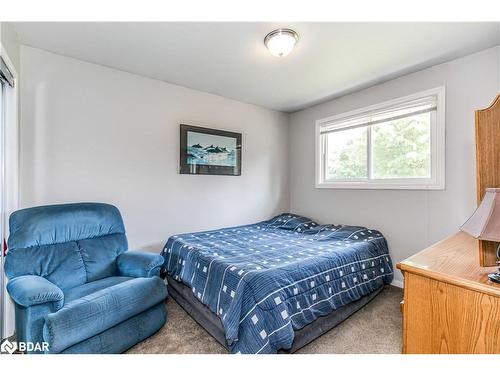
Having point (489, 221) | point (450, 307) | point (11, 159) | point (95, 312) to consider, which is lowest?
point (95, 312)

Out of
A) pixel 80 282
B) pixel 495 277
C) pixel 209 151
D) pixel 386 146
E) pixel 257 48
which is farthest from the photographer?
pixel 209 151

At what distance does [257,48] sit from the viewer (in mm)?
2129

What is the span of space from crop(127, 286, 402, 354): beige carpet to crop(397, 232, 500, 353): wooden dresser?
2.46 ft

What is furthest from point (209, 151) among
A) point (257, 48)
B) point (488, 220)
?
point (488, 220)

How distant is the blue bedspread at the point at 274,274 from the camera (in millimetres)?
1498

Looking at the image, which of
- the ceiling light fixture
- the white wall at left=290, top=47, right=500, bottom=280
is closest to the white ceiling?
Answer: the ceiling light fixture

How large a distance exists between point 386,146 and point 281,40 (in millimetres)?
1849

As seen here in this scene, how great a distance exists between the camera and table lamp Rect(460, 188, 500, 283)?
966mm

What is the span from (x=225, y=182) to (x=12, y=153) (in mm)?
2158

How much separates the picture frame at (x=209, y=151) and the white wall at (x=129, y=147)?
9 centimetres

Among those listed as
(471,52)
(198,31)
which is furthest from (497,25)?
(198,31)

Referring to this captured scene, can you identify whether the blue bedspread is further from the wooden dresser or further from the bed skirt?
the wooden dresser

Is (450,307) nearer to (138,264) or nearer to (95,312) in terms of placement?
(95,312)
